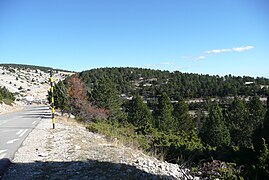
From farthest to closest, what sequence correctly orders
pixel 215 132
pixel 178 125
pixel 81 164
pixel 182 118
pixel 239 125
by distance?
pixel 182 118 < pixel 178 125 < pixel 239 125 < pixel 215 132 < pixel 81 164

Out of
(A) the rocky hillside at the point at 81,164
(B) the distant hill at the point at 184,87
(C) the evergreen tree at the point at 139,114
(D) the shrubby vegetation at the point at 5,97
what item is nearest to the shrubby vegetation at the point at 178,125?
(C) the evergreen tree at the point at 139,114

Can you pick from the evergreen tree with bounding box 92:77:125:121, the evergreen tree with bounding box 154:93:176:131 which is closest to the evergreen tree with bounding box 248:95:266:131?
the evergreen tree with bounding box 154:93:176:131

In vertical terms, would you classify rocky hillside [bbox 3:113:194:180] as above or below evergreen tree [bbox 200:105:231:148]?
above

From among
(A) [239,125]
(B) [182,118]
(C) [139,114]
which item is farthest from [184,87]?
(C) [139,114]

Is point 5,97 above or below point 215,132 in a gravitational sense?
above

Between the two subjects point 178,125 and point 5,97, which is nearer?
point 178,125

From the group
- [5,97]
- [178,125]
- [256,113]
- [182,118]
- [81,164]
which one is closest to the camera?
[81,164]

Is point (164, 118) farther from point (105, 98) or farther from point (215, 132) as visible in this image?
point (105, 98)

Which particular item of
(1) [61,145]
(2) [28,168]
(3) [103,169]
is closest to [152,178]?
(3) [103,169]

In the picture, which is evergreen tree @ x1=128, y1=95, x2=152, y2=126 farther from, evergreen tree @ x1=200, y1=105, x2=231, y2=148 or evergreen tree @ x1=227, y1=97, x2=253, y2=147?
evergreen tree @ x1=227, y1=97, x2=253, y2=147

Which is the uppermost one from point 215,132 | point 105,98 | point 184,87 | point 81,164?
point 81,164

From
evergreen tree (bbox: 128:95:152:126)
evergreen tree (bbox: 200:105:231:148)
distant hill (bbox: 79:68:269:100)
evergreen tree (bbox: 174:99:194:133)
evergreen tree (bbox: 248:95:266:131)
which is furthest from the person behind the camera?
distant hill (bbox: 79:68:269:100)

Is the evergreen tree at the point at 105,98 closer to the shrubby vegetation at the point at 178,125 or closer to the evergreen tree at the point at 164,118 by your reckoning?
the shrubby vegetation at the point at 178,125

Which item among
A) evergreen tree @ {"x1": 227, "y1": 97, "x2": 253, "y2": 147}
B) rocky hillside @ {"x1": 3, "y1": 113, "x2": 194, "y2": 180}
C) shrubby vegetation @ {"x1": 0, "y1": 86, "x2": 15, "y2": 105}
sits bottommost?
evergreen tree @ {"x1": 227, "y1": 97, "x2": 253, "y2": 147}
